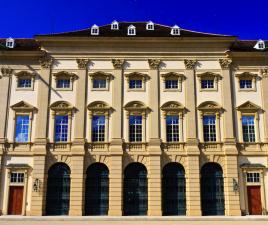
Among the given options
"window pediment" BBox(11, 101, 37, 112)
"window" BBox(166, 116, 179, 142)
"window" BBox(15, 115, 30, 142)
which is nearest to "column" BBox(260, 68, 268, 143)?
"window" BBox(166, 116, 179, 142)

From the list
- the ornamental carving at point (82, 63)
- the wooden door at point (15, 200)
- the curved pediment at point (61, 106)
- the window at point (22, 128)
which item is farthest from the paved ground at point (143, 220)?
the ornamental carving at point (82, 63)

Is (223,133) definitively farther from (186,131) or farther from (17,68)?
(17,68)

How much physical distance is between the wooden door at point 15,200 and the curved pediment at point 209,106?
53.8 ft

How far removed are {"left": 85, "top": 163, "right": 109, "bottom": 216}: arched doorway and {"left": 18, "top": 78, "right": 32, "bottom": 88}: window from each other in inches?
353

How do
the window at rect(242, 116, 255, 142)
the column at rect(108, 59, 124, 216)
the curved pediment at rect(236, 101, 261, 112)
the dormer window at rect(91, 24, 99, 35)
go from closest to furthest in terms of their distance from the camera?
the column at rect(108, 59, 124, 216)
the window at rect(242, 116, 255, 142)
the curved pediment at rect(236, 101, 261, 112)
the dormer window at rect(91, 24, 99, 35)

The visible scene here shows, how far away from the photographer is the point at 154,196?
31.6 meters

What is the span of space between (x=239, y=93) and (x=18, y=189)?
20262 mm

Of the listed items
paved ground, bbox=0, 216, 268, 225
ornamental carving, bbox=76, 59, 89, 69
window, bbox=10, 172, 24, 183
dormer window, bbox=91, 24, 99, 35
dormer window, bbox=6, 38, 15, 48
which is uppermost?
dormer window, bbox=91, 24, 99, 35

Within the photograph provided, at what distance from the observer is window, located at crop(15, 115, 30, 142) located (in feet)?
109

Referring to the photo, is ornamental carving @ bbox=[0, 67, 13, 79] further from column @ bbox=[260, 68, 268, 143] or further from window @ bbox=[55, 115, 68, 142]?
column @ bbox=[260, 68, 268, 143]

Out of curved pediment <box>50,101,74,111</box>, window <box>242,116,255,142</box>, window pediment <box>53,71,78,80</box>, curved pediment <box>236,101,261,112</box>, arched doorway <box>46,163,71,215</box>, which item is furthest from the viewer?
window pediment <box>53,71,78,80</box>

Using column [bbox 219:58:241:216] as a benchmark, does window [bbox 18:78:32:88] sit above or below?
above

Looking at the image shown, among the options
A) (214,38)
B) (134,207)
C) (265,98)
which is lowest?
(134,207)

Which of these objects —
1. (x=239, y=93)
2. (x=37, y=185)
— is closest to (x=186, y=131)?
(x=239, y=93)
